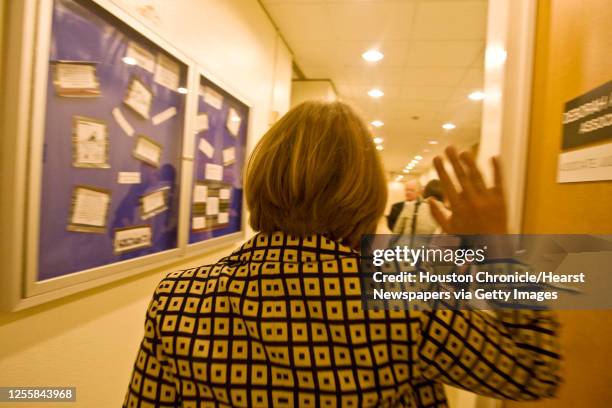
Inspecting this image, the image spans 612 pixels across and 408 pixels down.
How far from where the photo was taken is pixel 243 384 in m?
0.47

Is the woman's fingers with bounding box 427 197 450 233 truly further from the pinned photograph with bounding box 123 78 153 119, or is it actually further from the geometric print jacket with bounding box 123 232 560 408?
the pinned photograph with bounding box 123 78 153 119

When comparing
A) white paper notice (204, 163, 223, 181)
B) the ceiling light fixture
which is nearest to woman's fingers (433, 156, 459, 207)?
the ceiling light fixture

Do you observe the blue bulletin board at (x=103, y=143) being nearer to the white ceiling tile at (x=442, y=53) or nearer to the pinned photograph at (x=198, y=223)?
the pinned photograph at (x=198, y=223)

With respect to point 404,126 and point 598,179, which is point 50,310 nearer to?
point 598,179

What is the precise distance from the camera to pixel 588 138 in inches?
26.2

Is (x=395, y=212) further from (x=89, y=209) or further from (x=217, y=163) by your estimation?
(x=89, y=209)

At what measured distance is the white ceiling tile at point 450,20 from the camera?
2.13 m

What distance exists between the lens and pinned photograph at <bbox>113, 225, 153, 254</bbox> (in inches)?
43.4

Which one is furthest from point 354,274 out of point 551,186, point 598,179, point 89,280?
point 89,280

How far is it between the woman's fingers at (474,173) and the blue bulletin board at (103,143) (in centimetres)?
93

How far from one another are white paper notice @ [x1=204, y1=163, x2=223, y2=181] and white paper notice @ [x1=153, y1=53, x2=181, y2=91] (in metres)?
0.42

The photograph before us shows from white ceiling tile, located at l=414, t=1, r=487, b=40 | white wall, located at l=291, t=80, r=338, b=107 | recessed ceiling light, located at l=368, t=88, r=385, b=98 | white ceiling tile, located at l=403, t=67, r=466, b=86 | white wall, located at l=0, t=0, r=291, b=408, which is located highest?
recessed ceiling light, located at l=368, t=88, r=385, b=98

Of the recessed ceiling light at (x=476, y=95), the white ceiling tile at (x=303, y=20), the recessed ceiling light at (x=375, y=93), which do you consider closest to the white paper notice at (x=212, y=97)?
the white ceiling tile at (x=303, y=20)

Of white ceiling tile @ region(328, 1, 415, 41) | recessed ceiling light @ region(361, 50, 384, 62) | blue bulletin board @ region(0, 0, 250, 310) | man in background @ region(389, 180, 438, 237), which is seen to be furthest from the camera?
recessed ceiling light @ region(361, 50, 384, 62)
